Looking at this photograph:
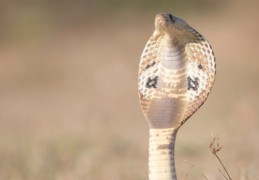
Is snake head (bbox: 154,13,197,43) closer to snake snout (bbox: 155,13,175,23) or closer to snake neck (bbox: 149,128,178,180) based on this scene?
snake snout (bbox: 155,13,175,23)

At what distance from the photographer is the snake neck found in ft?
18.6

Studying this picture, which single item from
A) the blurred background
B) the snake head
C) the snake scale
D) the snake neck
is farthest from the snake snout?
the blurred background

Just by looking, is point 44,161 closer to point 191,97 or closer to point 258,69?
point 191,97

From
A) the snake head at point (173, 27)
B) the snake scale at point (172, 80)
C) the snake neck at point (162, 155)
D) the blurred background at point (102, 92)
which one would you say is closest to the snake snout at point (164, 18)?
the snake head at point (173, 27)

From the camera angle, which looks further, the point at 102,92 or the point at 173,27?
the point at 102,92

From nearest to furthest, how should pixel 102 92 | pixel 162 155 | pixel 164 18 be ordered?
pixel 164 18
pixel 162 155
pixel 102 92

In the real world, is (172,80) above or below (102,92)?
above

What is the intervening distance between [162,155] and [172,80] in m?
0.56

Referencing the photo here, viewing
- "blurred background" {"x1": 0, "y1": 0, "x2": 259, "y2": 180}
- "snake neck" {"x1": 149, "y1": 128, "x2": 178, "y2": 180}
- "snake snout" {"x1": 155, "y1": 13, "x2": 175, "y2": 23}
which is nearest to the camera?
"snake snout" {"x1": 155, "y1": 13, "x2": 175, "y2": 23}

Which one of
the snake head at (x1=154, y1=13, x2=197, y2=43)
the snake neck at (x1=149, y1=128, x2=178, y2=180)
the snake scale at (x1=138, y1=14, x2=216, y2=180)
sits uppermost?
the snake head at (x1=154, y1=13, x2=197, y2=43)

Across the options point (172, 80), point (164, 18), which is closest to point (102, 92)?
point (172, 80)

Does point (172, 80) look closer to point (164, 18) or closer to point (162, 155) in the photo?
point (162, 155)

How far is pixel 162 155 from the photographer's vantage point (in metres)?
5.76

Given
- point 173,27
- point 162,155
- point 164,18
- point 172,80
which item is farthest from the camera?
point 172,80
